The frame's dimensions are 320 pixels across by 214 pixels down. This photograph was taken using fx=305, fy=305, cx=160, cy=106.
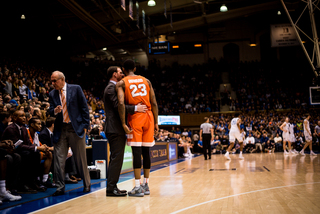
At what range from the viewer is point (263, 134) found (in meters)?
19.8

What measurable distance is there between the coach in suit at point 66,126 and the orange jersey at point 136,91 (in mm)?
921

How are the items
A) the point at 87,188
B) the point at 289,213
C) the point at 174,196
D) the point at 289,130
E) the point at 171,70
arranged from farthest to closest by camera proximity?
the point at 171,70 → the point at 289,130 → the point at 87,188 → the point at 174,196 → the point at 289,213

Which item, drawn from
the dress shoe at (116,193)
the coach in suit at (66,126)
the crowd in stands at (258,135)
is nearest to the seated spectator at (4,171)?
the coach in suit at (66,126)

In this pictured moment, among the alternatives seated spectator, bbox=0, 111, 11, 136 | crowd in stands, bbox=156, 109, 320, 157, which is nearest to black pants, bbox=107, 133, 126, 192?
seated spectator, bbox=0, 111, 11, 136

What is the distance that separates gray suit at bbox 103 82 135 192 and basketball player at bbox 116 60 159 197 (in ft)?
0.50

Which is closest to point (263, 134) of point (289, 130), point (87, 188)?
point (289, 130)

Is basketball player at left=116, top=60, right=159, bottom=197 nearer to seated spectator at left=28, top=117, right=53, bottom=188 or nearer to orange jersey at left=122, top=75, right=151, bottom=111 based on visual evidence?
orange jersey at left=122, top=75, right=151, bottom=111

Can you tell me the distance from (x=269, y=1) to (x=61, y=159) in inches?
960

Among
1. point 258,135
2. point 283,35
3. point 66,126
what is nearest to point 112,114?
point 66,126

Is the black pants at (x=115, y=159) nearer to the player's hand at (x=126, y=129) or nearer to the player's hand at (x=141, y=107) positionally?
the player's hand at (x=126, y=129)

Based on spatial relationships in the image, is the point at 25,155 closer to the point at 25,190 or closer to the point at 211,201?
the point at 25,190

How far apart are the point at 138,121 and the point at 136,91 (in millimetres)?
455

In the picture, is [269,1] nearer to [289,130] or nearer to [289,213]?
[289,130]

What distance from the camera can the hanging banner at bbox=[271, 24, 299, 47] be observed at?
2120cm
